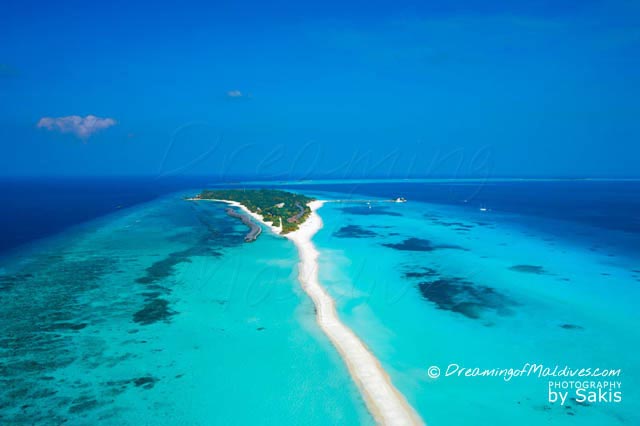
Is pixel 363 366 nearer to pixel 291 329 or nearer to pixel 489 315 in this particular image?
pixel 291 329

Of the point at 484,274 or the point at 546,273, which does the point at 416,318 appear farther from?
the point at 546,273

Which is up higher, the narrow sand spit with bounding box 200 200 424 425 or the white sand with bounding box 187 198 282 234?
the white sand with bounding box 187 198 282 234

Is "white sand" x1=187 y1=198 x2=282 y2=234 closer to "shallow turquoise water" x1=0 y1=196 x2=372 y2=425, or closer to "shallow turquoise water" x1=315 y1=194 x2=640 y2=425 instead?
"shallow turquoise water" x1=315 y1=194 x2=640 y2=425

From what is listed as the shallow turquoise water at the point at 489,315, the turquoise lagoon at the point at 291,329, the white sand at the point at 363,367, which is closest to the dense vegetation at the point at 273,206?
the shallow turquoise water at the point at 489,315
